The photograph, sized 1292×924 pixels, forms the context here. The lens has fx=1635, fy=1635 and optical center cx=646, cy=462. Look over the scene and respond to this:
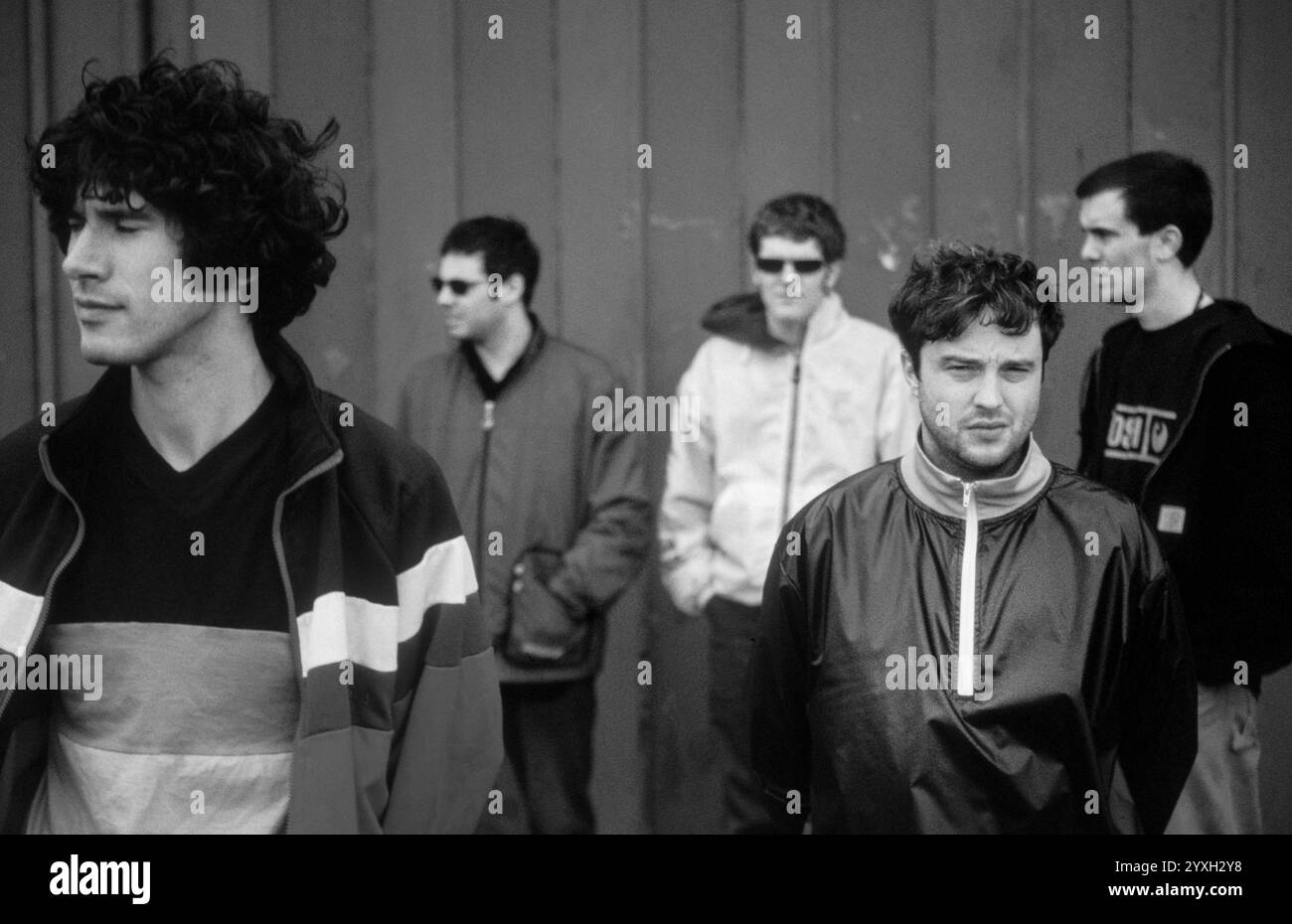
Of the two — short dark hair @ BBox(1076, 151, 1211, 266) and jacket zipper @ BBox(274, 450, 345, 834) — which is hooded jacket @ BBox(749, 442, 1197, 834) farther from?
short dark hair @ BBox(1076, 151, 1211, 266)

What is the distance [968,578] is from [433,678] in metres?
0.92

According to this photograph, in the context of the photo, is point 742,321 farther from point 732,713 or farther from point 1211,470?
point 1211,470

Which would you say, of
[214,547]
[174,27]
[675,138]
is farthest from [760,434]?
[174,27]

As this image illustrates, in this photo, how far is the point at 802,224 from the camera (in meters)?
3.70

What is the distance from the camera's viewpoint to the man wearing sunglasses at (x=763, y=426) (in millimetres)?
3656

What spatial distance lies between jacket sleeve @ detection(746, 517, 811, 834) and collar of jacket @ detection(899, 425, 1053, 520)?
0.24 metres

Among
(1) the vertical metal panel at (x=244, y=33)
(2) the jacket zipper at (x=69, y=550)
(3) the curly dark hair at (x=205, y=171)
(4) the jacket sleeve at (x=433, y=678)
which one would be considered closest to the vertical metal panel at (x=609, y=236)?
(1) the vertical metal panel at (x=244, y=33)

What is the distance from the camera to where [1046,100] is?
12.4ft

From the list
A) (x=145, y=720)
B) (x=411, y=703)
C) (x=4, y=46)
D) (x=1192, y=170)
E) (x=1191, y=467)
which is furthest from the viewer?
(x=4, y=46)

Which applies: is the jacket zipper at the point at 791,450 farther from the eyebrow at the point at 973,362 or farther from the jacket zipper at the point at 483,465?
the eyebrow at the point at 973,362

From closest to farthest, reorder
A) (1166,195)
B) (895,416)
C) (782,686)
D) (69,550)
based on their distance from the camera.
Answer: (69,550)
(782,686)
(1166,195)
(895,416)
